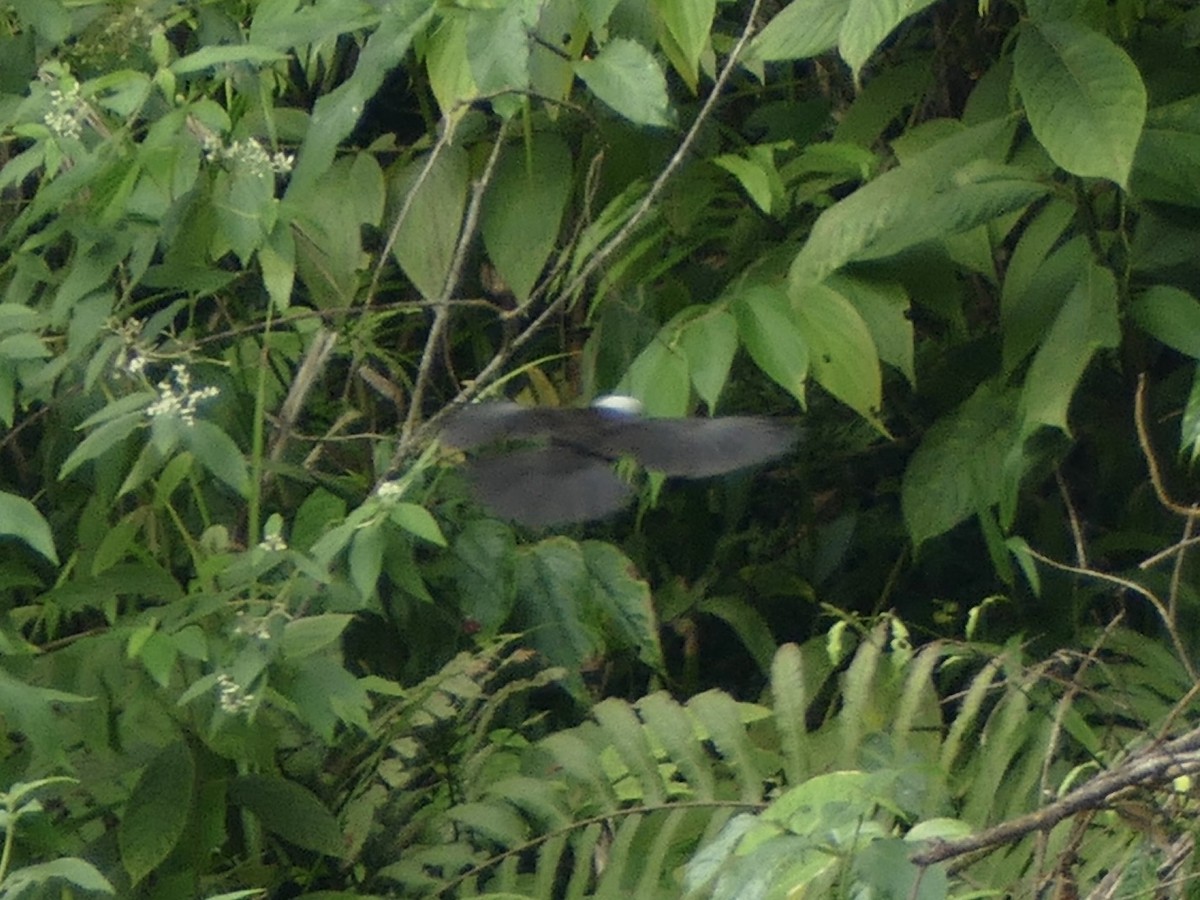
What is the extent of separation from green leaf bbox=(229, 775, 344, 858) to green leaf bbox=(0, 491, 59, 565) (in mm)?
353

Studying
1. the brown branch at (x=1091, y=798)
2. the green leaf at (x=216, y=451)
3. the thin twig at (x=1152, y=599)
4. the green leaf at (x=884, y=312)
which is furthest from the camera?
the green leaf at (x=884, y=312)

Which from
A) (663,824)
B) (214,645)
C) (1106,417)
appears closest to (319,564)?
(214,645)

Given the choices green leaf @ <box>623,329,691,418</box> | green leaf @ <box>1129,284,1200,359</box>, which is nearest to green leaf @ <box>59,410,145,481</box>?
green leaf @ <box>623,329,691,418</box>

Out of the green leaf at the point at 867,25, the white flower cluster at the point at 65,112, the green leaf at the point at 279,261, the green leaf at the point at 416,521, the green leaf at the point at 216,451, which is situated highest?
the white flower cluster at the point at 65,112

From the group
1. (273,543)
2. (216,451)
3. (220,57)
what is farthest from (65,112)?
(273,543)

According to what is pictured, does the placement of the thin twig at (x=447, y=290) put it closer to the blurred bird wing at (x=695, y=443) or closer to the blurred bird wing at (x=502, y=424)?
the blurred bird wing at (x=502, y=424)

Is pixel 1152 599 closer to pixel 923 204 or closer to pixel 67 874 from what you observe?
pixel 923 204

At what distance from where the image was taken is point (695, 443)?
1494 mm

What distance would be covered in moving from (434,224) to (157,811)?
843 millimetres

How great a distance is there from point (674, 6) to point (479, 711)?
0.80 meters

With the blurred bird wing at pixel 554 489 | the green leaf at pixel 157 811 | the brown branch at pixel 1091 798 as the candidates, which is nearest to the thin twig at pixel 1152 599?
the brown branch at pixel 1091 798

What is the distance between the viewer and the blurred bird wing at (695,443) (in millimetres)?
1470

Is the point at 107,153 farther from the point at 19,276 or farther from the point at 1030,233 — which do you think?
the point at 1030,233

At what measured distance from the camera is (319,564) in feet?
5.00
